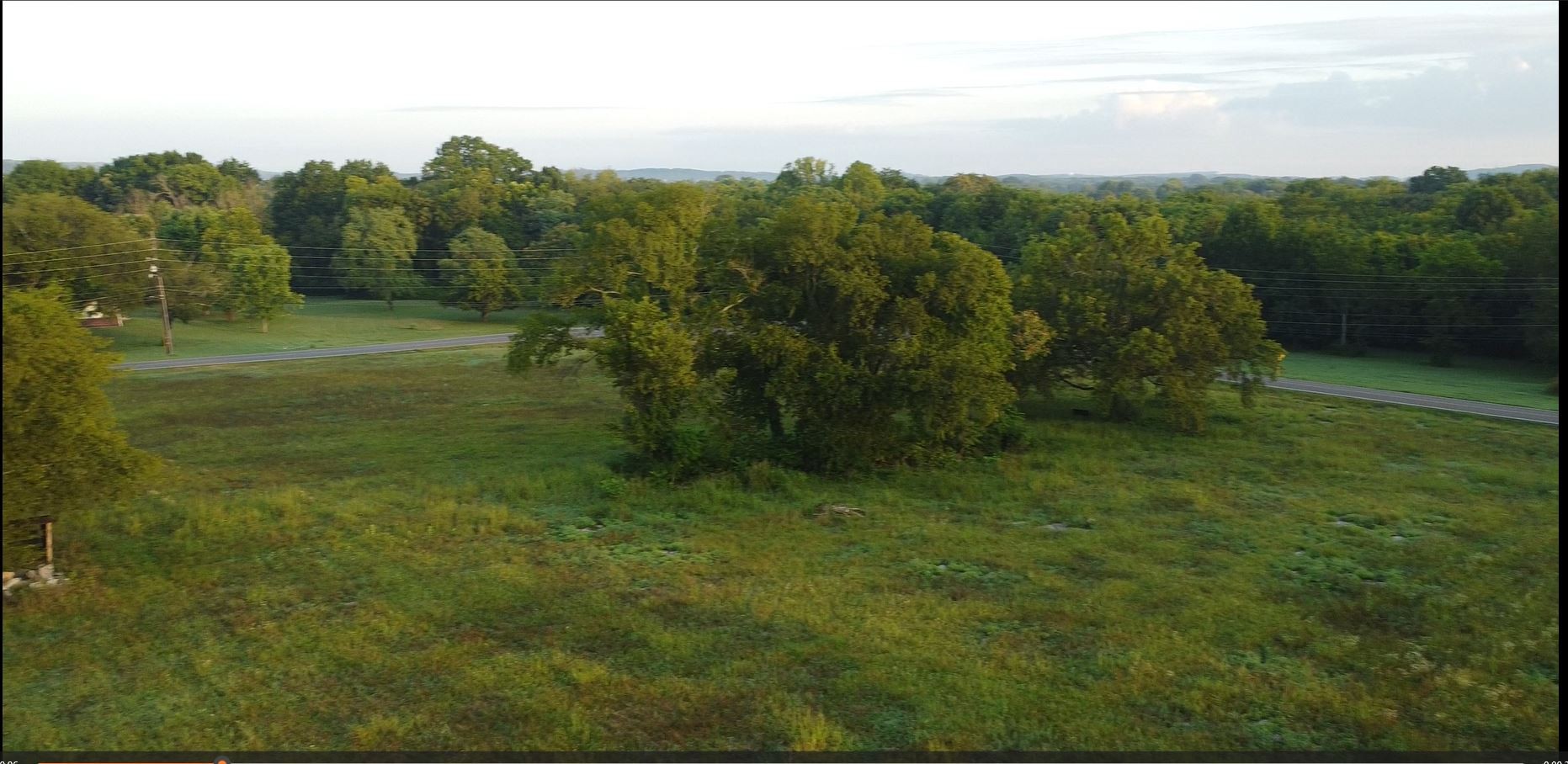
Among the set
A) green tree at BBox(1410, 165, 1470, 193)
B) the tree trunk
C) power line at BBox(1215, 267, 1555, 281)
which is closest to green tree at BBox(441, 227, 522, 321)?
the tree trunk

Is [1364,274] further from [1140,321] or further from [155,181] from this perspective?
[155,181]

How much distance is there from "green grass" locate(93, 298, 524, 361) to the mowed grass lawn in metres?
26.6

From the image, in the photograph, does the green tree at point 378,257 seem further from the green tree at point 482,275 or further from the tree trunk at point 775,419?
the tree trunk at point 775,419

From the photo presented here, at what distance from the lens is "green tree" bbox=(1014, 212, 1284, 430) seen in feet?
105

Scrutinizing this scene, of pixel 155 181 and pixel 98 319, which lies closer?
pixel 98 319

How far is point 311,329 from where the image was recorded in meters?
61.0

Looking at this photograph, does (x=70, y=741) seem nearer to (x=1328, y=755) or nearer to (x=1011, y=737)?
(x=1011, y=737)

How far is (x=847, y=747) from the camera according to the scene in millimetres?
12383

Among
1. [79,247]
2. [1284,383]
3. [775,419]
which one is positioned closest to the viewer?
[775,419]

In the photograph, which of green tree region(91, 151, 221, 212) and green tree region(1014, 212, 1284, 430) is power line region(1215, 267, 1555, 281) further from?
green tree region(91, 151, 221, 212)

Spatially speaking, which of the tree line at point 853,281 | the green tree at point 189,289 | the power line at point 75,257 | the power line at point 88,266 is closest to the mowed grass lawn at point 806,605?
the tree line at point 853,281

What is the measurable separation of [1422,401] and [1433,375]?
884 centimetres

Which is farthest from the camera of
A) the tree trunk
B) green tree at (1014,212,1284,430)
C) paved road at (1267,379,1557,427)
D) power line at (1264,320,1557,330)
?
power line at (1264,320,1557,330)

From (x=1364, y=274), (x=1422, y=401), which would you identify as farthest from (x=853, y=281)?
(x=1364, y=274)
